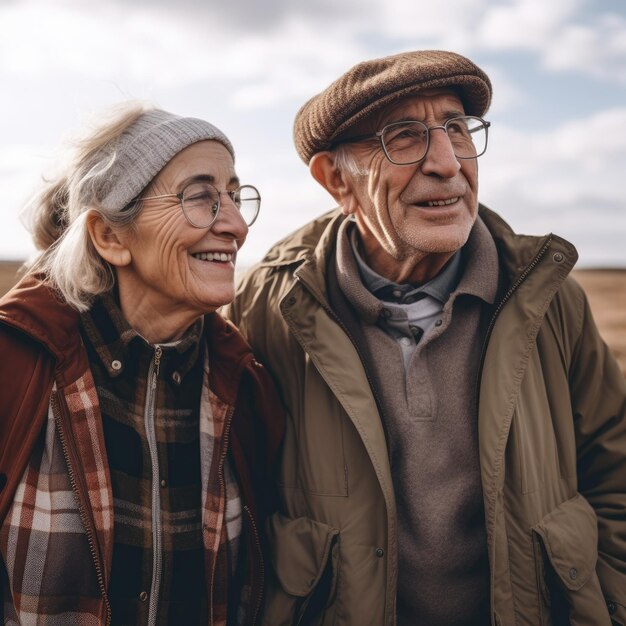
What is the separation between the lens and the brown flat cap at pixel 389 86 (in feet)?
8.50

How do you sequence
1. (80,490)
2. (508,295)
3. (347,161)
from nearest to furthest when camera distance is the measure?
1. (80,490)
2. (508,295)
3. (347,161)

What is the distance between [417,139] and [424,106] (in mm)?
131

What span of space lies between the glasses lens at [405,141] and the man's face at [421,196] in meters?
0.03

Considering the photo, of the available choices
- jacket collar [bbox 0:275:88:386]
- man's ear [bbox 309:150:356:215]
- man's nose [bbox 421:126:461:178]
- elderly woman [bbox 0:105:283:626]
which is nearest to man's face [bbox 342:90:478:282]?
man's nose [bbox 421:126:461:178]

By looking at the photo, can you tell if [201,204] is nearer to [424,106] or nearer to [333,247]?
[333,247]

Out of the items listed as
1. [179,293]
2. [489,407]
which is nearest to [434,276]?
[489,407]

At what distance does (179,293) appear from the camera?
8.04 feet

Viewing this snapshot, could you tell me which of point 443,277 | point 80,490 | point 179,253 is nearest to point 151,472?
point 80,490

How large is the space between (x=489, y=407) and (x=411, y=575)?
0.72m

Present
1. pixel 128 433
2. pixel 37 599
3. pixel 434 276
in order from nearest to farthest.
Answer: pixel 37 599 → pixel 128 433 → pixel 434 276

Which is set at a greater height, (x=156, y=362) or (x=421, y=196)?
(x=421, y=196)

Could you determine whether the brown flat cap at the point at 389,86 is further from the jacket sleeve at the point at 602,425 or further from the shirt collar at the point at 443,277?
the jacket sleeve at the point at 602,425

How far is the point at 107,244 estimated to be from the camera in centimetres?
250

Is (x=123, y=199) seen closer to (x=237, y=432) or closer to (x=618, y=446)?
(x=237, y=432)
